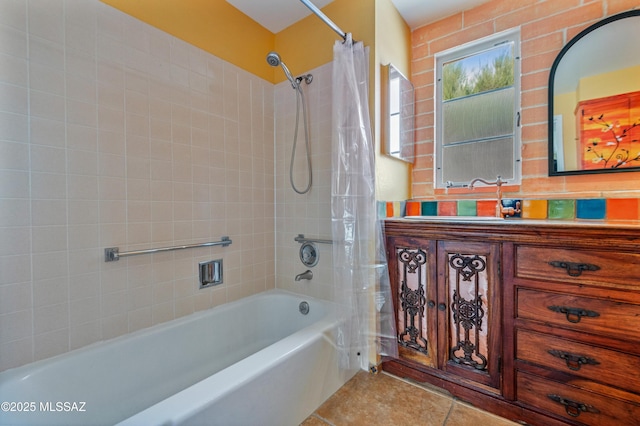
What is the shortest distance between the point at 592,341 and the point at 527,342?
22 cm

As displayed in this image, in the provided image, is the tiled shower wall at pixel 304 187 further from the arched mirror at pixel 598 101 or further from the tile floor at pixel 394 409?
the arched mirror at pixel 598 101

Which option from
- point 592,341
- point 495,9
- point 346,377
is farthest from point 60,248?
point 495,9

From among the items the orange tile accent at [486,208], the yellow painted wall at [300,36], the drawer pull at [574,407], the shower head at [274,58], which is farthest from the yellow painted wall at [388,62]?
the drawer pull at [574,407]

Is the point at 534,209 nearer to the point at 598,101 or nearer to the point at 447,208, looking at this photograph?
the point at 447,208

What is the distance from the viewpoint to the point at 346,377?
5.26ft

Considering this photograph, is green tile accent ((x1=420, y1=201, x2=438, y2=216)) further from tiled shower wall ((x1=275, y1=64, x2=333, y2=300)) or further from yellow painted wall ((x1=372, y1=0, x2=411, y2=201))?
tiled shower wall ((x1=275, y1=64, x2=333, y2=300))

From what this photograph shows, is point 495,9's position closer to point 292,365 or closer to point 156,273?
point 292,365

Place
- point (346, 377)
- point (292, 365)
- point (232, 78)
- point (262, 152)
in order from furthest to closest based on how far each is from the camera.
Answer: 1. point (262, 152)
2. point (232, 78)
3. point (346, 377)
4. point (292, 365)

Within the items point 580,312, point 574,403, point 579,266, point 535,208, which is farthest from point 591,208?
point 574,403

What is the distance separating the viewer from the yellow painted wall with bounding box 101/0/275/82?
1.46 meters

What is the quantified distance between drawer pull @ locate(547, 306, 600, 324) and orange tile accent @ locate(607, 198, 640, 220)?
490 mm

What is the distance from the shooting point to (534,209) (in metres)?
1.51

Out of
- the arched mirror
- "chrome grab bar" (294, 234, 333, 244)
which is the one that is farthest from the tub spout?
the arched mirror

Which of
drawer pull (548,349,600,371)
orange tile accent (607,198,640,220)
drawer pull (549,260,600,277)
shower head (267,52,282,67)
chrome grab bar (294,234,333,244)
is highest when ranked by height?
shower head (267,52,282,67)
